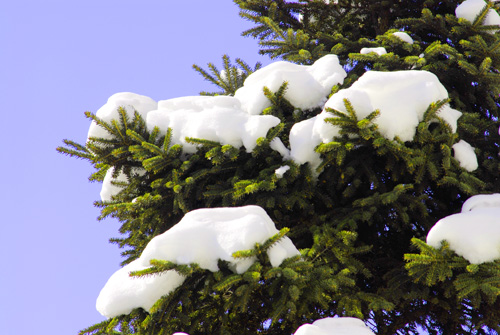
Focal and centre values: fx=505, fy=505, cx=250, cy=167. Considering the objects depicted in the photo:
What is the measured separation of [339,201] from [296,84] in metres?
1.16

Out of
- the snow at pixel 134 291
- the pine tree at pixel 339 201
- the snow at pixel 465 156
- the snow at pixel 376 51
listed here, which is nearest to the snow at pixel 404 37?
the pine tree at pixel 339 201

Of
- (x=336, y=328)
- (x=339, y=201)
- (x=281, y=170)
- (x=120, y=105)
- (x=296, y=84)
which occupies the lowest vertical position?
(x=336, y=328)

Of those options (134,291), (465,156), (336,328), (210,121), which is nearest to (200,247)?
(134,291)

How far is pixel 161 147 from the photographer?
441 centimetres

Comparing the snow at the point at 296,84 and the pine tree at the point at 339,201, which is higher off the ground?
the snow at the point at 296,84

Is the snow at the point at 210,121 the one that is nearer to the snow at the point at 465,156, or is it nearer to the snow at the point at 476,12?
the snow at the point at 465,156

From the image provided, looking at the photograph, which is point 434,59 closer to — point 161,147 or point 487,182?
point 487,182

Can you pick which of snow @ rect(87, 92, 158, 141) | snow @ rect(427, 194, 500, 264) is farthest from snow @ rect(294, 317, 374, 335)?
snow @ rect(87, 92, 158, 141)

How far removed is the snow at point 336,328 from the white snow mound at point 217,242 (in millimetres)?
474

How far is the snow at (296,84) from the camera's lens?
451 cm

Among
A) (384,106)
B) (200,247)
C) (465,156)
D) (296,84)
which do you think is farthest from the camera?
→ (296,84)

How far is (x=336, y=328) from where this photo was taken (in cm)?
345

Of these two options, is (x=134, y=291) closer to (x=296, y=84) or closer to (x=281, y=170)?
(x=281, y=170)

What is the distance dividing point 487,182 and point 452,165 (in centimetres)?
60
